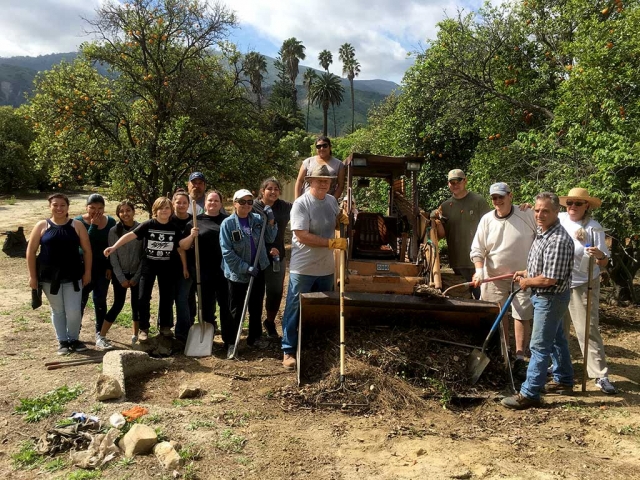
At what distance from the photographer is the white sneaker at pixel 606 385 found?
451cm

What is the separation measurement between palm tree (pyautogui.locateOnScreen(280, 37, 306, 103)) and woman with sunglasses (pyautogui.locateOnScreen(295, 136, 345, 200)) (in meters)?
73.0

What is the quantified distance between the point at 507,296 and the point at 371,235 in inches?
90.6

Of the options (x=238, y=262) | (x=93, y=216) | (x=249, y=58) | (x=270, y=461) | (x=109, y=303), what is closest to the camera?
(x=270, y=461)

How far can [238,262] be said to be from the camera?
17.3 ft

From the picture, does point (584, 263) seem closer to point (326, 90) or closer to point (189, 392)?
point (189, 392)

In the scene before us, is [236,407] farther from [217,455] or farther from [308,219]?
[308,219]

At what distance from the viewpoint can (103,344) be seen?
5625mm

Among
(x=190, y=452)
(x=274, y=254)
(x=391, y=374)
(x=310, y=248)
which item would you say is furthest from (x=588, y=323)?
(x=190, y=452)

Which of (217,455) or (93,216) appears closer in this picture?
(217,455)

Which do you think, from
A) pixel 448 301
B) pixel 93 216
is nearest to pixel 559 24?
pixel 448 301

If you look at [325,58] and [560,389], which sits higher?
[325,58]

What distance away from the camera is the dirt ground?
3176 millimetres

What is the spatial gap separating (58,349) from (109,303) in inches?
111

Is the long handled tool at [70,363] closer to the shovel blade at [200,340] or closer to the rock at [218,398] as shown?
the shovel blade at [200,340]
